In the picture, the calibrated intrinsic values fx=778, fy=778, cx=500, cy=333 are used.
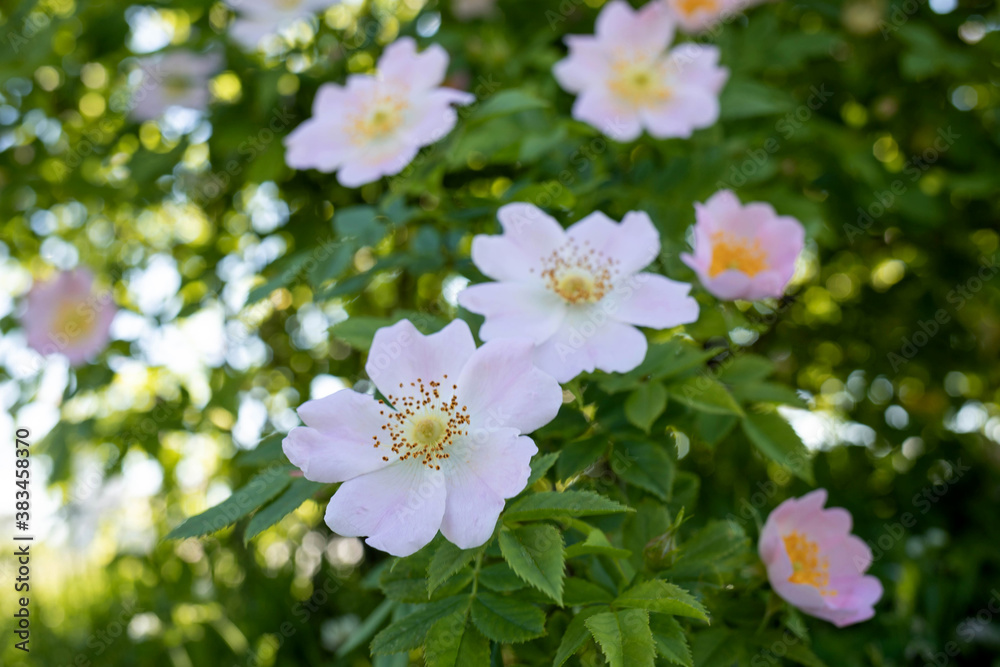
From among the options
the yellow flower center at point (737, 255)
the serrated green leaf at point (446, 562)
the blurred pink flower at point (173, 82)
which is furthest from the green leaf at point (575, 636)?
the blurred pink flower at point (173, 82)

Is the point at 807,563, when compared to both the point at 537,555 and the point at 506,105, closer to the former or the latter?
the point at 537,555

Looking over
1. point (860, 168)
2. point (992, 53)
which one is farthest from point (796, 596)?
point (992, 53)

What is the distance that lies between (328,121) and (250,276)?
55cm

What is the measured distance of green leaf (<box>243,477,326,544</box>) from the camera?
2.65ft

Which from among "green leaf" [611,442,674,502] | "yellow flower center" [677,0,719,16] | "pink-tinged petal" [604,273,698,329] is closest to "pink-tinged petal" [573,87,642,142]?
"yellow flower center" [677,0,719,16]

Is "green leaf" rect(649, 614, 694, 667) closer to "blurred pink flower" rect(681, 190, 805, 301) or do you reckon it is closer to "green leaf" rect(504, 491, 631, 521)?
"green leaf" rect(504, 491, 631, 521)

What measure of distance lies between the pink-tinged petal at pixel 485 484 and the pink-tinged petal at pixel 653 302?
0.84ft

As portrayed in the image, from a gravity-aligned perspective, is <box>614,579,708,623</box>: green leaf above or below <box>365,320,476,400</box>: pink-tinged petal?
below

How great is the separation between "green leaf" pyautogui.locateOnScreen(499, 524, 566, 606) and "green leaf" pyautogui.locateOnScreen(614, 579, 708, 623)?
0.11m

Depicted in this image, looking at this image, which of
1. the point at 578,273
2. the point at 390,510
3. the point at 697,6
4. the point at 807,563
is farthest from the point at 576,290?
the point at 697,6

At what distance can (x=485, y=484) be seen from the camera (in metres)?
0.74

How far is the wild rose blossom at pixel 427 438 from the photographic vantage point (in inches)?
28.5

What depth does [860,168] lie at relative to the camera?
1709mm

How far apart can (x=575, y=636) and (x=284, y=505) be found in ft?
1.09
